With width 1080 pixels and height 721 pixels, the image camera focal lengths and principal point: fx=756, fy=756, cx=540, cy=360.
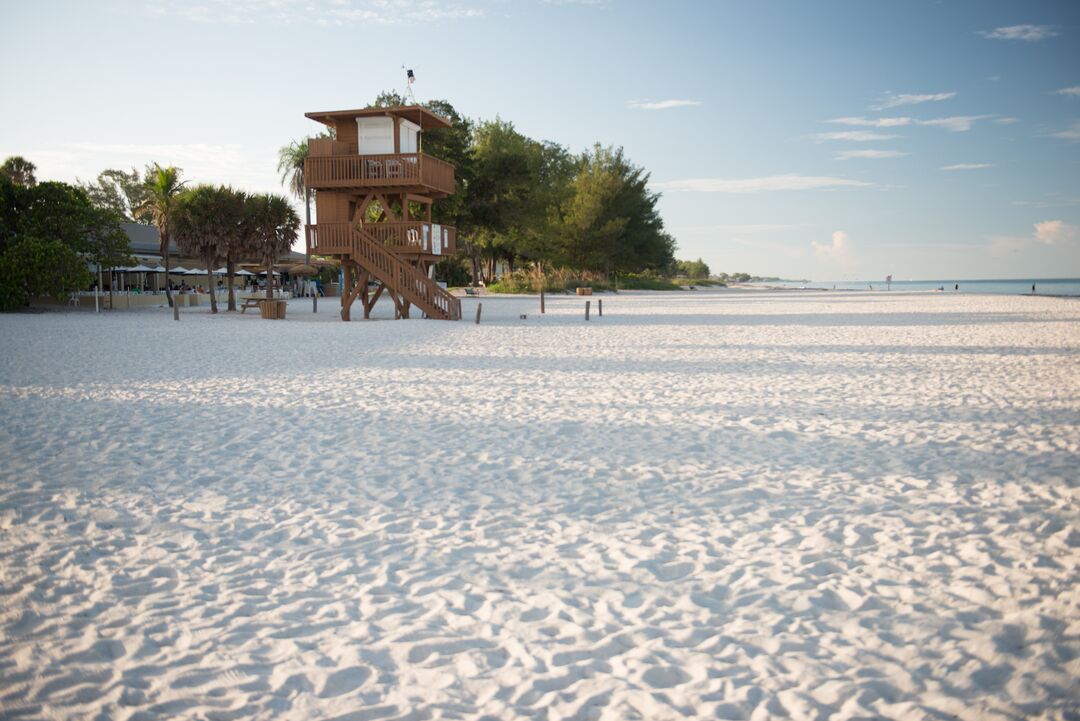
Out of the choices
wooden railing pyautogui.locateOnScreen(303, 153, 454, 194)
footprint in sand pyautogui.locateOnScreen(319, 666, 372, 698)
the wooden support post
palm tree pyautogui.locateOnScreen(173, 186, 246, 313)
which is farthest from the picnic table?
footprint in sand pyautogui.locateOnScreen(319, 666, 372, 698)

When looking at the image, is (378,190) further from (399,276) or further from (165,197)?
(165,197)

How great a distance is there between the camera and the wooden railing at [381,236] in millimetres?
26938

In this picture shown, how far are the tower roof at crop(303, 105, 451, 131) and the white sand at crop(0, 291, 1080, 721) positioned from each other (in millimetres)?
17727

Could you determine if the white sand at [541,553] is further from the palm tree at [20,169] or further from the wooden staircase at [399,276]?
the palm tree at [20,169]

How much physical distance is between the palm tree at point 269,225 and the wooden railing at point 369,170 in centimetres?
894

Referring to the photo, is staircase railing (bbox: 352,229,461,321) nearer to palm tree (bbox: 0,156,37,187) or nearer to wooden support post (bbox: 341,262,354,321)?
wooden support post (bbox: 341,262,354,321)

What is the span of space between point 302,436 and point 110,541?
3240mm

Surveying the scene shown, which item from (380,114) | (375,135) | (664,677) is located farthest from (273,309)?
(664,677)

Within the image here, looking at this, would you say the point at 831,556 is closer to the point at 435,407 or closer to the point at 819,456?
the point at 819,456

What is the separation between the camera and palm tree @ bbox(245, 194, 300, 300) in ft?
114

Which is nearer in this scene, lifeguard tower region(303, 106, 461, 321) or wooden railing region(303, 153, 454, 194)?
wooden railing region(303, 153, 454, 194)

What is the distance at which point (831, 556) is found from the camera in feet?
16.1

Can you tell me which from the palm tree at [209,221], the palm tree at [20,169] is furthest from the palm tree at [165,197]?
the palm tree at [20,169]

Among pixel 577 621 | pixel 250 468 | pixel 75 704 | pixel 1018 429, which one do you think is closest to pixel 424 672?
pixel 577 621
